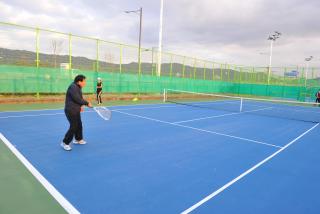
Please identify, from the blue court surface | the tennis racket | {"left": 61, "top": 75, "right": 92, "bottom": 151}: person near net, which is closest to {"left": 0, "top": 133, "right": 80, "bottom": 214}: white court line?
the blue court surface

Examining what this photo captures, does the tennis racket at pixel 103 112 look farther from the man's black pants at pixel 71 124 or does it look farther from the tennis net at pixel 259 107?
the tennis net at pixel 259 107

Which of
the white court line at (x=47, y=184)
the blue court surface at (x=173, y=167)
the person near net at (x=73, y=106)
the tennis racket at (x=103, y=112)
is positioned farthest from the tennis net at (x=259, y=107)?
the white court line at (x=47, y=184)

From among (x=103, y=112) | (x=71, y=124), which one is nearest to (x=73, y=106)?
(x=71, y=124)

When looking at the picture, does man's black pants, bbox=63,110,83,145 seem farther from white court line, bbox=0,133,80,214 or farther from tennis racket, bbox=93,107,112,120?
tennis racket, bbox=93,107,112,120

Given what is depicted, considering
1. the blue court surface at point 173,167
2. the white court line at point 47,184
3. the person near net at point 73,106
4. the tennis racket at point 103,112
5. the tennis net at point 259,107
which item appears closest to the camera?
the white court line at point 47,184

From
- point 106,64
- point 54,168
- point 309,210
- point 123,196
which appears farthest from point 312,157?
point 106,64

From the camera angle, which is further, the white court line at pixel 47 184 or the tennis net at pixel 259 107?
the tennis net at pixel 259 107

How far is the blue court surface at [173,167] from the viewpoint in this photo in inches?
151

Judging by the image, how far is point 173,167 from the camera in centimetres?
533

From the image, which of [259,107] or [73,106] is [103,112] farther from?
[259,107]

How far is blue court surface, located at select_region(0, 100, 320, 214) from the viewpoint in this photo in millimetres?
3838

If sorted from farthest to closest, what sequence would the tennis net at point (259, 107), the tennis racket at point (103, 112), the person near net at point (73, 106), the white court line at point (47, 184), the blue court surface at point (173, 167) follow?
the tennis net at point (259, 107)
the tennis racket at point (103, 112)
the person near net at point (73, 106)
the blue court surface at point (173, 167)
the white court line at point (47, 184)

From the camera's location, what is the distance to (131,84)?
69.2 ft

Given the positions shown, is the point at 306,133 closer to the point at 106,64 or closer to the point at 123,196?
the point at 123,196
